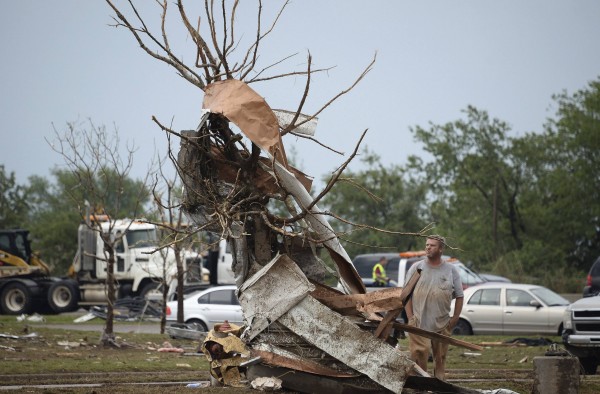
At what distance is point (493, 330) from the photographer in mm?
26047

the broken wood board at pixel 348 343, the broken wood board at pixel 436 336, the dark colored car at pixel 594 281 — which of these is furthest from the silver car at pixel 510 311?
the broken wood board at pixel 348 343

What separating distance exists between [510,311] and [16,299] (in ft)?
65.4

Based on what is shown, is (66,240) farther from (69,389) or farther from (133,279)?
(69,389)

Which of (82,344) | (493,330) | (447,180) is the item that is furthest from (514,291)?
(447,180)

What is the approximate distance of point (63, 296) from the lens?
3788cm

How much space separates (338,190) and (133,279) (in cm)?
3527

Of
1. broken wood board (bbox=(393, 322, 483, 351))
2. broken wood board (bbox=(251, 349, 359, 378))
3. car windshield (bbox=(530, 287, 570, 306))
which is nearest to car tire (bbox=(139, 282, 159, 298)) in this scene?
car windshield (bbox=(530, 287, 570, 306))

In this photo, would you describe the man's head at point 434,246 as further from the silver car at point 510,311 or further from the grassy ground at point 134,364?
the silver car at point 510,311

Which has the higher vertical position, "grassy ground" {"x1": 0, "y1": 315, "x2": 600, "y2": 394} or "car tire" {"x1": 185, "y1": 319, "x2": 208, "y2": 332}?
"car tire" {"x1": 185, "y1": 319, "x2": 208, "y2": 332}

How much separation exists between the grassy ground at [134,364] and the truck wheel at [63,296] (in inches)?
514

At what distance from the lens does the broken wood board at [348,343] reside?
11.1 metres

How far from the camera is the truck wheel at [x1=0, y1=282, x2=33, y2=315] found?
37156 mm

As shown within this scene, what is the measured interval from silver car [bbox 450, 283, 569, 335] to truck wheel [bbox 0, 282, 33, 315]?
17.6 metres

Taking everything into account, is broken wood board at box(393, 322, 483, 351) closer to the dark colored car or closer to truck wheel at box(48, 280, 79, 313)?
the dark colored car
